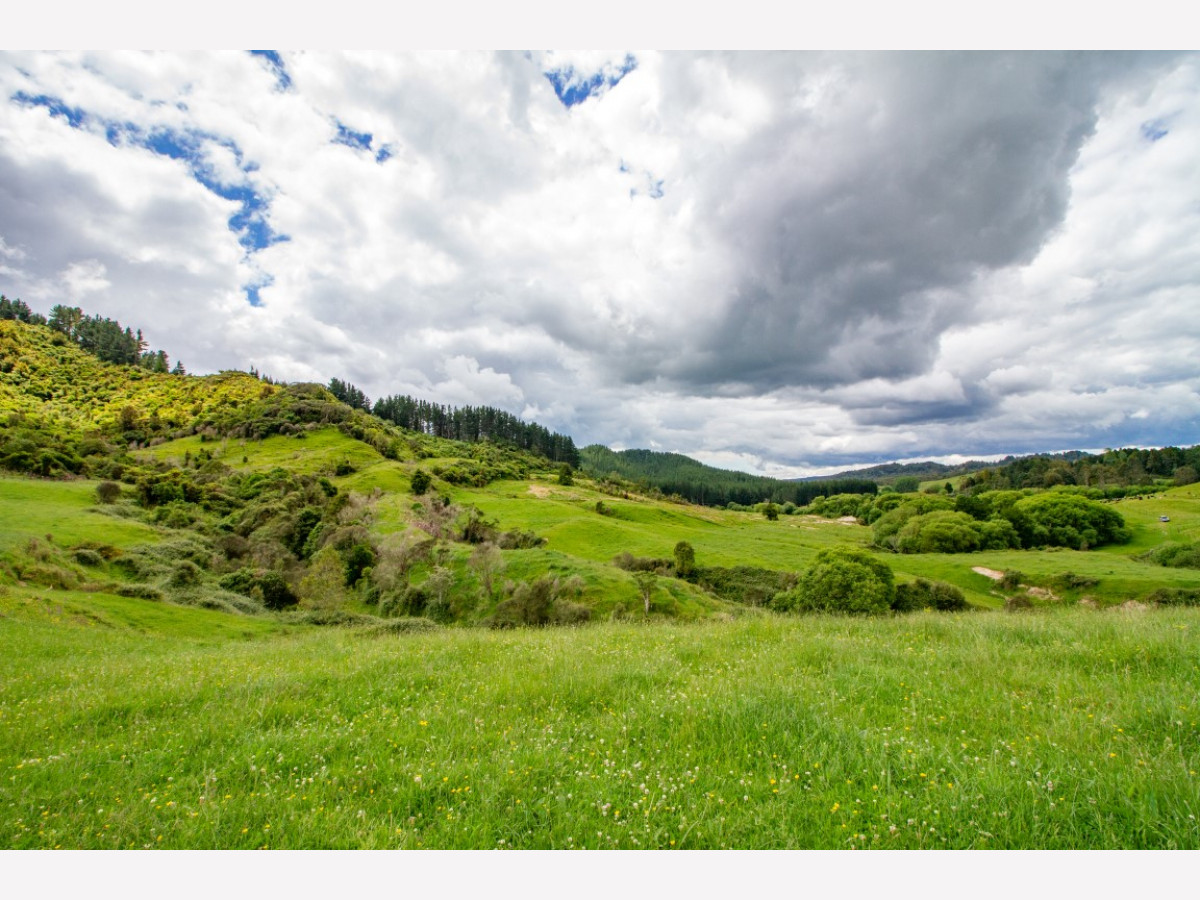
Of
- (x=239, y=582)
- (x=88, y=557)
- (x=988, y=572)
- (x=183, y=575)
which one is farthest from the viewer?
(x=988, y=572)

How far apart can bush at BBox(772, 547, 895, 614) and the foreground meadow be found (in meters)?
31.8

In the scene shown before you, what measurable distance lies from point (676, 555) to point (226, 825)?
2412 inches

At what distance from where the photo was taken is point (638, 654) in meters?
9.74

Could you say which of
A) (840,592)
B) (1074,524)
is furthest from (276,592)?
(1074,524)

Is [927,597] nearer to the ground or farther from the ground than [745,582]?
farther from the ground

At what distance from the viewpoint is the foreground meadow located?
4129 mm

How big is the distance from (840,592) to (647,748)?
40.8 meters

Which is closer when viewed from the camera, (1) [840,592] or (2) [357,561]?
(1) [840,592]

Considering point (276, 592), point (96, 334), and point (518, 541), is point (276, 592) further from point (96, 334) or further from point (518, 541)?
point (96, 334)

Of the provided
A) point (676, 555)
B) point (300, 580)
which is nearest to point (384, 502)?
point (300, 580)

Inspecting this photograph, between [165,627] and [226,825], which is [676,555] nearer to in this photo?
[165,627]

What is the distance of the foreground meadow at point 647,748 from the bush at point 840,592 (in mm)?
31798

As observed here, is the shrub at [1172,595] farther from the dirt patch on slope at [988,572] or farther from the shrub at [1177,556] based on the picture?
the shrub at [1177,556]

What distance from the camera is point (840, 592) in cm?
4028
